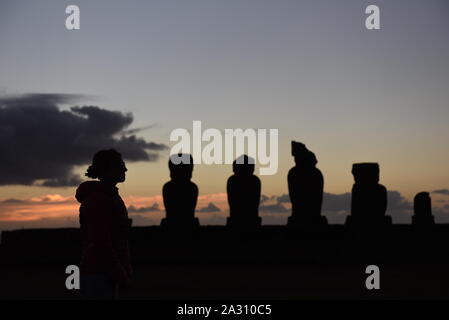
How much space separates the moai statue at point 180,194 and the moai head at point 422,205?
20.8 ft

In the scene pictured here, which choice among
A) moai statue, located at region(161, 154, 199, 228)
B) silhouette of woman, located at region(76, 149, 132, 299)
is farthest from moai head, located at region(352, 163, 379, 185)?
silhouette of woman, located at region(76, 149, 132, 299)

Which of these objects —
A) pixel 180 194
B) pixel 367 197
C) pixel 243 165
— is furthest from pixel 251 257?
pixel 367 197

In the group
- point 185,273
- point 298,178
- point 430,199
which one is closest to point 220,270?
point 185,273

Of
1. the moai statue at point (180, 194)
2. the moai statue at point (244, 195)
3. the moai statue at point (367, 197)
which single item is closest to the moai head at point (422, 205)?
the moai statue at point (367, 197)

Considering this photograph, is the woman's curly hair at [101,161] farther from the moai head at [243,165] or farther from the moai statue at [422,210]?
the moai statue at [422,210]

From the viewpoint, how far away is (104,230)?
17.4 feet

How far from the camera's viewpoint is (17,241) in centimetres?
1755

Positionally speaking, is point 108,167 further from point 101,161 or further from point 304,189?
point 304,189

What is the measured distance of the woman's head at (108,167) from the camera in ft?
17.7

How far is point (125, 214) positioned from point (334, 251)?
37.1ft

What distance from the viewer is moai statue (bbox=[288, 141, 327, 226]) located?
17.6m

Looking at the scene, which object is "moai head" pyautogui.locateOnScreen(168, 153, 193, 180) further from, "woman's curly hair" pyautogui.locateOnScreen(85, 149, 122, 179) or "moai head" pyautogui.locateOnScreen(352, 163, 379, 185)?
"woman's curly hair" pyautogui.locateOnScreen(85, 149, 122, 179)

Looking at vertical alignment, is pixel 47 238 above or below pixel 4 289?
above

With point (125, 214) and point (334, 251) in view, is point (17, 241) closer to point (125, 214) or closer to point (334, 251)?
point (334, 251)
